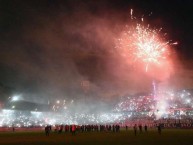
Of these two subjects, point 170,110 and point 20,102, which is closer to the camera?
point 170,110

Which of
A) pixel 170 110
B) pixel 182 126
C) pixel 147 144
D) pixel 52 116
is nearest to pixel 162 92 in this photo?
Answer: pixel 170 110

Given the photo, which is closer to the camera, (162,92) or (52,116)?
(52,116)

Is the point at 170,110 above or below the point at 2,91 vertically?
below

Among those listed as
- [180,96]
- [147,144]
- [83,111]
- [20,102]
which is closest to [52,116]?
[20,102]

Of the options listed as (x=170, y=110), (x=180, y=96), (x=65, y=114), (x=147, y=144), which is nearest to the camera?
(x=147, y=144)

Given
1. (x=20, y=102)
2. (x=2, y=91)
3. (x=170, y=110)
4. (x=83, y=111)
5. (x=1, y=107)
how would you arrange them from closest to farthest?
1. (x=1, y=107)
2. (x=2, y=91)
3. (x=170, y=110)
4. (x=20, y=102)
5. (x=83, y=111)

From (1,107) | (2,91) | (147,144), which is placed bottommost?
(147,144)

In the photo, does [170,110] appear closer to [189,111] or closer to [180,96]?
[189,111]

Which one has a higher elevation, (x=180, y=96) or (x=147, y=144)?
(x=180, y=96)

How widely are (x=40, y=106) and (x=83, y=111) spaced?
1438 inches

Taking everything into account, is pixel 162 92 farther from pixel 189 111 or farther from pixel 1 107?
pixel 1 107

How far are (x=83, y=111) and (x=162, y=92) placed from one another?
55112 millimetres

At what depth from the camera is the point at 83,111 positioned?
19925 centimetres

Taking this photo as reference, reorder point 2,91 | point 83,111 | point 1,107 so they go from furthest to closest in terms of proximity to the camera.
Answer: point 83,111 < point 2,91 < point 1,107
